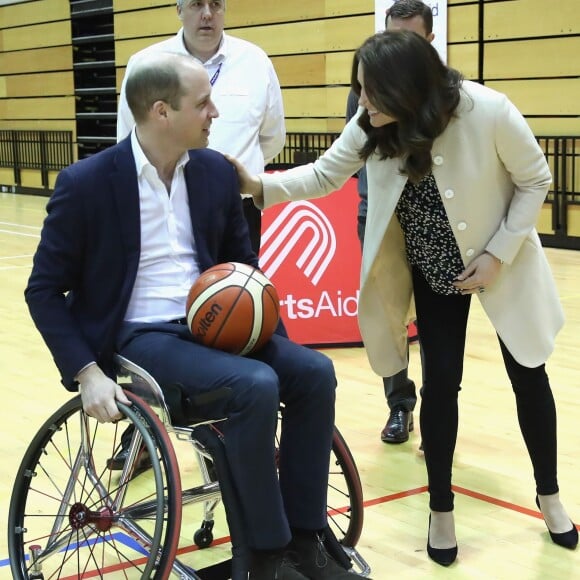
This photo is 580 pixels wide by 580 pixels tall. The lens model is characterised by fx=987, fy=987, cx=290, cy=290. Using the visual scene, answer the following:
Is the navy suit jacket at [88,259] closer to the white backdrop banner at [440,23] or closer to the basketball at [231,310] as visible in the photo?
the basketball at [231,310]

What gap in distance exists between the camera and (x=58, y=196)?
2.20 m

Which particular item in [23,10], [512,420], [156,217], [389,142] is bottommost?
[512,420]

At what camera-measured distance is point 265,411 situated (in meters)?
2.00

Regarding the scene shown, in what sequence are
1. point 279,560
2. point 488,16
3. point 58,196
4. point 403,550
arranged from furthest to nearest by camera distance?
point 488,16
point 403,550
point 58,196
point 279,560

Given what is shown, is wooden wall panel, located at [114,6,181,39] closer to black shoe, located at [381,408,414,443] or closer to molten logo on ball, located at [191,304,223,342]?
black shoe, located at [381,408,414,443]

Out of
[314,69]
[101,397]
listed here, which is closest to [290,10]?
[314,69]

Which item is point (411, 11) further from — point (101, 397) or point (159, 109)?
point (101, 397)

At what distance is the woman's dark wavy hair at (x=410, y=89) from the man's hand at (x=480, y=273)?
0.83ft

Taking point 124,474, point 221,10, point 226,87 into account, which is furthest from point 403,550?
point 221,10

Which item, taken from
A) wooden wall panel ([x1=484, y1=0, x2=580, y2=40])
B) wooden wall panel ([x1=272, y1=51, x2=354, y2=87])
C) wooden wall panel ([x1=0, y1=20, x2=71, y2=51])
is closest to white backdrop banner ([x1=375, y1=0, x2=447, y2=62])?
wooden wall panel ([x1=484, y1=0, x2=580, y2=40])

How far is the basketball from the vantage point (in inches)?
84.0

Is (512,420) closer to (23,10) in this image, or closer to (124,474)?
(124,474)

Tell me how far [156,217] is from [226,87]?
1.25 m

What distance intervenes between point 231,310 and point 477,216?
689mm
